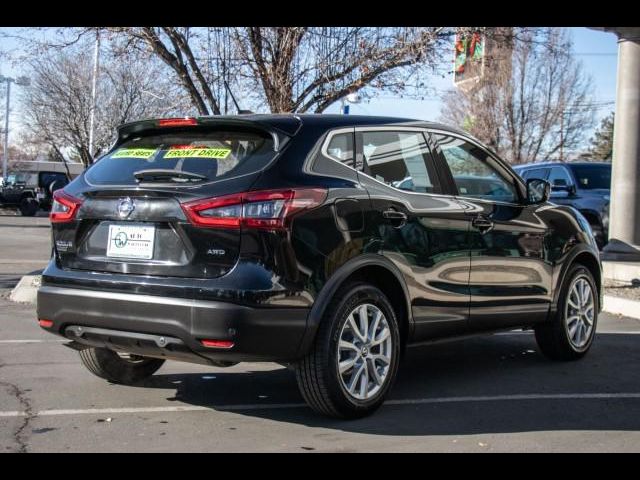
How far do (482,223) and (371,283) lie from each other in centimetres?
115

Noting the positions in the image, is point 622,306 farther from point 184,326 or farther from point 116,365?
point 184,326

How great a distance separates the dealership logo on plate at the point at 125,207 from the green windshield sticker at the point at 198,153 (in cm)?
41

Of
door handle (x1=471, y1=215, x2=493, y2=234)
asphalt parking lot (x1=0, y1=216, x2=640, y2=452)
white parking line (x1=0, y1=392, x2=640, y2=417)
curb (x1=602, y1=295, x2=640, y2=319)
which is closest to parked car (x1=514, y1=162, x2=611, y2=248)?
curb (x1=602, y1=295, x2=640, y2=319)

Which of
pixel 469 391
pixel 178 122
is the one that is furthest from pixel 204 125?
pixel 469 391

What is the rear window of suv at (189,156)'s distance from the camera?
15.2 feet

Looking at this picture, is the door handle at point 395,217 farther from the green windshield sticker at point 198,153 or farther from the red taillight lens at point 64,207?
the red taillight lens at point 64,207

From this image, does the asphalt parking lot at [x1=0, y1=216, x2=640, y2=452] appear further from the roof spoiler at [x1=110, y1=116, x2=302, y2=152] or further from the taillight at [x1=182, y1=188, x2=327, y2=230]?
the roof spoiler at [x1=110, y1=116, x2=302, y2=152]

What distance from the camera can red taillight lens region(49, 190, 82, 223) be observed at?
496cm

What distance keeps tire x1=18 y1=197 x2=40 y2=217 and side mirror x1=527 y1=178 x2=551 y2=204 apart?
3129cm

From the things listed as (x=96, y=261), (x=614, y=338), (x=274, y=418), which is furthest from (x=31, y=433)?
(x=614, y=338)

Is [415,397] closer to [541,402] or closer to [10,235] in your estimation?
[541,402]

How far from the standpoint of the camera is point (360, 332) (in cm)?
489
